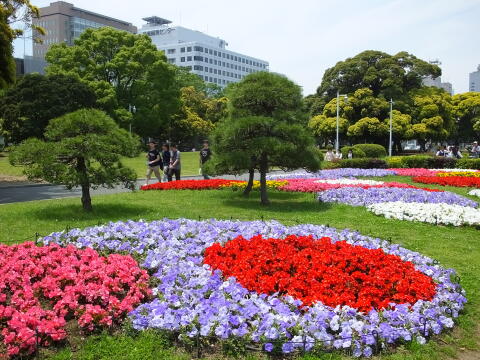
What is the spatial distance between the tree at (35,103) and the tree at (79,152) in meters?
18.1

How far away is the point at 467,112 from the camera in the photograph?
187 ft

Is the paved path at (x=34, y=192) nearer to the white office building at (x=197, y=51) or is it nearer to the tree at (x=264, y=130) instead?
the tree at (x=264, y=130)

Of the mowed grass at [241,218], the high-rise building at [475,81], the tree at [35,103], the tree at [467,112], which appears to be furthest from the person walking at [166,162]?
the high-rise building at [475,81]

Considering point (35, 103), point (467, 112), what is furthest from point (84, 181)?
point (467, 112)

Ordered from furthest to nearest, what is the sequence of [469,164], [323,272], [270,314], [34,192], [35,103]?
1. [35,103]
2. [469,164]
3. [34,192]
4. [323,272]
5. [270,314]

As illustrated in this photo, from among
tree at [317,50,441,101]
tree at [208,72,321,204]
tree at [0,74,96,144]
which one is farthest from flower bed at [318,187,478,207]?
tree at [317,50,441,101]

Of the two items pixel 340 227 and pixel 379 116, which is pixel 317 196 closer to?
pixel 340 227

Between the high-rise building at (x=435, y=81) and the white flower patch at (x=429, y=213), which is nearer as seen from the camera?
the white flower patch at (x=429, y=213)

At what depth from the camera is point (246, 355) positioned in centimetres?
352

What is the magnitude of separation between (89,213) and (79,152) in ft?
4.42

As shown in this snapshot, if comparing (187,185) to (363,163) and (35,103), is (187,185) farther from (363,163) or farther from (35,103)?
(35,103)

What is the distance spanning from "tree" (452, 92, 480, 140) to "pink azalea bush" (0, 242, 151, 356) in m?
58.2

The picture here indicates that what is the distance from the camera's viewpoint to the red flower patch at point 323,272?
4.43 metres

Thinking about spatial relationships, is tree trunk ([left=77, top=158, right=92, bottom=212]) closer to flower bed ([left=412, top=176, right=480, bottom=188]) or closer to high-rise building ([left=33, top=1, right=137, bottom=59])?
flower bed ([left=412, top=176, right=480, bottom=188])
